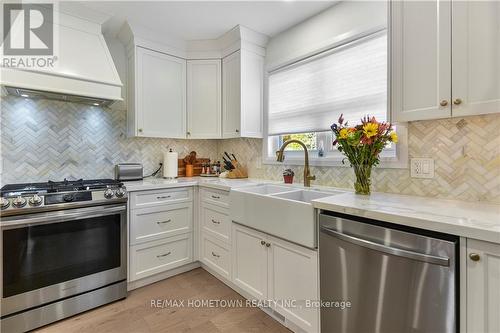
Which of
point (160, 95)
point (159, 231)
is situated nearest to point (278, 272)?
point (159, 231)

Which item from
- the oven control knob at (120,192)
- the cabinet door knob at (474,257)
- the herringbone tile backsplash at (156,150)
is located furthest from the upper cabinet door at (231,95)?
the cabinet door knob at (474,257)

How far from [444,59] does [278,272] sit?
1.59 meters

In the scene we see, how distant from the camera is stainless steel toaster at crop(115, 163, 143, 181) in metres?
2.56

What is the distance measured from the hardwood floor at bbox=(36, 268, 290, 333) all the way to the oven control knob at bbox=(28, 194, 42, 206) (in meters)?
0.90

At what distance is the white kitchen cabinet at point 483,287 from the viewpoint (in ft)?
2.93

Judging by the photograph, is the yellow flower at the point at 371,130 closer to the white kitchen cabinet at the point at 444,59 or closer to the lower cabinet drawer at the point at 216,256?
the white kitchen cabinet at the point at 444,59

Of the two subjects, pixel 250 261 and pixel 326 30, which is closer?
pixel 250 261

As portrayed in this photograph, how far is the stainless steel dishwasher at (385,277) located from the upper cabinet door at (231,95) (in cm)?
161

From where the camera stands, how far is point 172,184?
238 cm

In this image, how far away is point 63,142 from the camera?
2.37m

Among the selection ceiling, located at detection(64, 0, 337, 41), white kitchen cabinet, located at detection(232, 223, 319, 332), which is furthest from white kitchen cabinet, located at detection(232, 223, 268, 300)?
ceiling, located at detection(64, 0, 337, 41)

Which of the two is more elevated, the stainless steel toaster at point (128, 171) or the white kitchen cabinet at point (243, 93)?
the white kitchen cabinet at point (243, 93)

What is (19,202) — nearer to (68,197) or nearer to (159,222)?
(68,197)

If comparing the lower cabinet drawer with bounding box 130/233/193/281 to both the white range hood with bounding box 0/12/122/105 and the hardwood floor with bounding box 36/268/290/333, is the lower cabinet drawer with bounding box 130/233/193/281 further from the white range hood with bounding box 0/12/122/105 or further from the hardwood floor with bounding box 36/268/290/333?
the white range hood with bounding box 0/12/122/105
